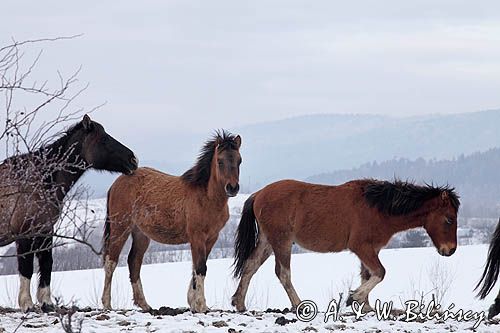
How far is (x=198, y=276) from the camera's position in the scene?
36.7ft

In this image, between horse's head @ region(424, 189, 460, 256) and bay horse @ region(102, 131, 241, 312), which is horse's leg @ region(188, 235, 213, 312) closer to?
bay horse @ region(102, 131, 241, 312)

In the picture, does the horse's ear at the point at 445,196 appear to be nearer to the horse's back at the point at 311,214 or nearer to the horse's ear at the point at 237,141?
the horse's back at the point at 311,214

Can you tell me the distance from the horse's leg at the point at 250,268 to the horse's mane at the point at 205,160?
121 cm

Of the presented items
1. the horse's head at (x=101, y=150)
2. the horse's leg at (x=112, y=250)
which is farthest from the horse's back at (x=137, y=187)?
the horse's head at (x=101, y=150)

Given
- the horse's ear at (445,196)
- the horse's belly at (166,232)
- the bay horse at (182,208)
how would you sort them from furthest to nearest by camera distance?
the horse's belly at (166,232) < the horse's ear at (445,196) < the bay horse at (182,208)

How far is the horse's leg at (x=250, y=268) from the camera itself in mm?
11828

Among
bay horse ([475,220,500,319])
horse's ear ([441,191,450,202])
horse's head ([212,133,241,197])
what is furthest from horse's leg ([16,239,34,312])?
bay horse ([475,220,500,319])

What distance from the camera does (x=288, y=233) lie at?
11.9 m

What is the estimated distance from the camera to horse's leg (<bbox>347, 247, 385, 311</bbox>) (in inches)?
437

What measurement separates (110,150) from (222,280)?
12.0m

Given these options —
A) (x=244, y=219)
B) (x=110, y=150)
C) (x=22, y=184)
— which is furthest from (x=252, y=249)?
(x=22, y=184)
